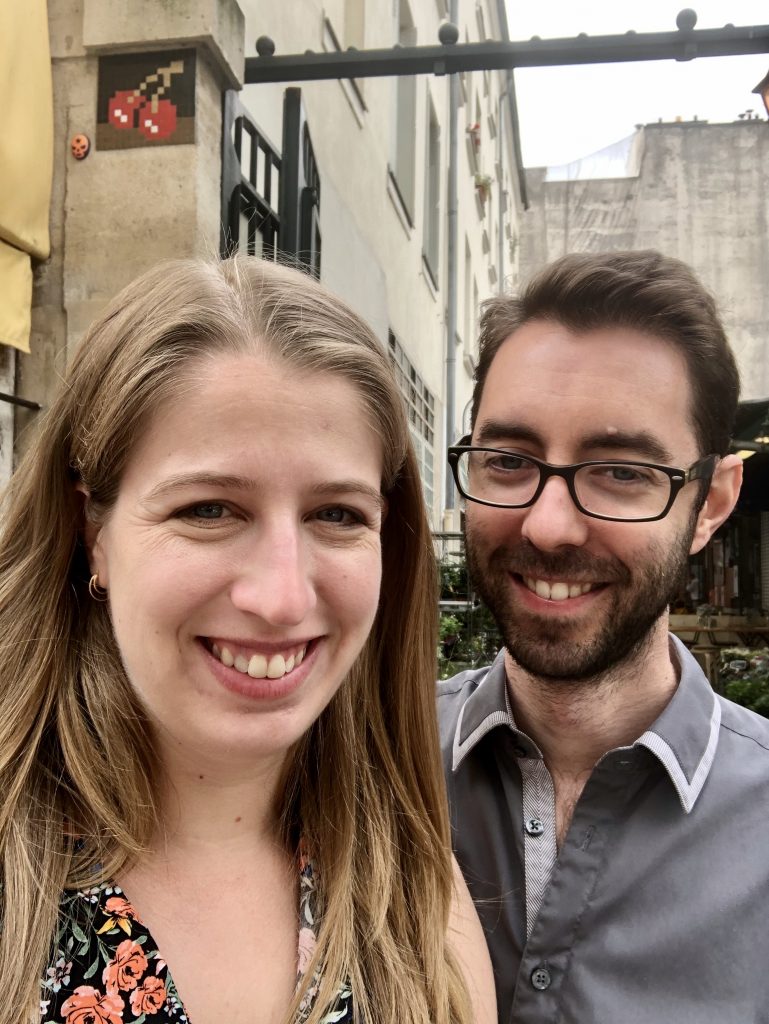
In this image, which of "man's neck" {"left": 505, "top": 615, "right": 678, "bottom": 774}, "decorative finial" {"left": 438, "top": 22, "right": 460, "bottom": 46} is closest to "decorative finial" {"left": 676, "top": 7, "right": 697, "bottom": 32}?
"decorative finial" {"left": 438, "top": 22, "right": 460, "bottom": 46}

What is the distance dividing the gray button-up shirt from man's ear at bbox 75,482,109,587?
3.05ft

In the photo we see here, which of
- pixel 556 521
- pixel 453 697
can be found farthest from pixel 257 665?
pixel 453 697

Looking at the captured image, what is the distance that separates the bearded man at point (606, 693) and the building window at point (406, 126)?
8136 mm

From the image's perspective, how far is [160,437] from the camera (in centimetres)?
116

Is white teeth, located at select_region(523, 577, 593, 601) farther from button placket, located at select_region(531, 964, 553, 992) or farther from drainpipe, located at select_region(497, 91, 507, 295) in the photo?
drainpipe, located at select_region(497, 91, 507, 295)

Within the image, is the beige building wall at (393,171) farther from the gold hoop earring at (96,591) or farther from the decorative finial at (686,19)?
the decorative finial at (686,19)

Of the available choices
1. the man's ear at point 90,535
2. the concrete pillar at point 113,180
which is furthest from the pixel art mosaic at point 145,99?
the man's ear at point 90,535

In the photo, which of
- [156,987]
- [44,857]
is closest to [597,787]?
[156,987]

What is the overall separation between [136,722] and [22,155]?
282 cm

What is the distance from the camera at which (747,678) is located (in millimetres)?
5957

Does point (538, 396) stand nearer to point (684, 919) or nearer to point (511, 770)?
point (511, 770)

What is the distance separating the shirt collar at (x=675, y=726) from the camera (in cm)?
158

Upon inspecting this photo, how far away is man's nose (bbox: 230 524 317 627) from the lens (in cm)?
112

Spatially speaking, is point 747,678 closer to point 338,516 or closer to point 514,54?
point 514,54
